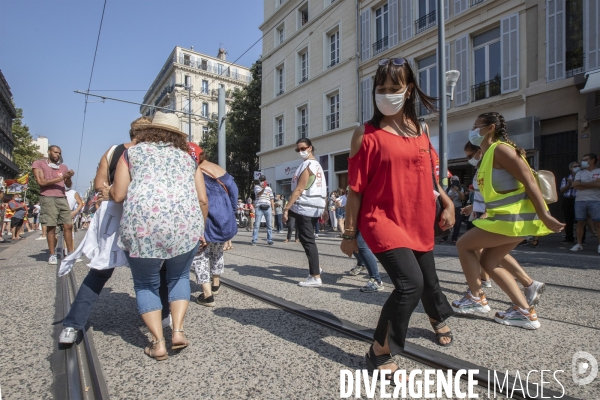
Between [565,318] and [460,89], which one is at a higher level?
[460,89]

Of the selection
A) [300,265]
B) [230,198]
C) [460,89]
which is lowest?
[300,265]

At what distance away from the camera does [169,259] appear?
99.3 inches

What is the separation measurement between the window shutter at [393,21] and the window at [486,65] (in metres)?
3.97

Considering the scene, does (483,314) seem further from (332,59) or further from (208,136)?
(208,136)

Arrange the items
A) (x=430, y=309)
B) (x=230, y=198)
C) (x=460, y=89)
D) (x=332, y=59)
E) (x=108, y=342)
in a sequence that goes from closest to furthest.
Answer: (x=430, y=309), (x=108, y=342), (x=230, y=198), (x=460, y=89), (x=332, y=59)

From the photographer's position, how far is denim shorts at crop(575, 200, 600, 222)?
679 centimetres

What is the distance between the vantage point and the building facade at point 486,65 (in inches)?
443

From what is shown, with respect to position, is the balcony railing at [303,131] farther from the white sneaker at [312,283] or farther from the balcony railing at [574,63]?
the white sneaker at [312,283]

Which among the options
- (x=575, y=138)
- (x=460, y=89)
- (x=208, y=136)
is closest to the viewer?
(x=575, y=138)

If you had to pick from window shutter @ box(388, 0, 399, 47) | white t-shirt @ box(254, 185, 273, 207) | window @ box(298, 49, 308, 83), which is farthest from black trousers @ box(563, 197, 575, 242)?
window @ box(298, 49, 308, 83)

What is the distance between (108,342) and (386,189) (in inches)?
86.8

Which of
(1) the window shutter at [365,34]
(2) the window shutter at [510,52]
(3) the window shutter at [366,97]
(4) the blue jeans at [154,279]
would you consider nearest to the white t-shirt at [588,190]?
(2) the window shutter at [510,52]

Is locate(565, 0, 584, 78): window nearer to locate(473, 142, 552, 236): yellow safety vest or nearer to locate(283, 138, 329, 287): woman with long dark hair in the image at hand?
locate(283, 138, 329, 287): woman with long dark hair

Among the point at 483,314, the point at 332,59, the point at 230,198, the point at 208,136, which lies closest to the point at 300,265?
the point at 230,198
